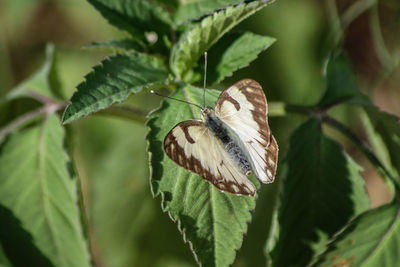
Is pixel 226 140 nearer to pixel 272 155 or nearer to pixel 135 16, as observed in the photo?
pixel 272 155

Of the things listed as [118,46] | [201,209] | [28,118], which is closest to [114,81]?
[118,46]

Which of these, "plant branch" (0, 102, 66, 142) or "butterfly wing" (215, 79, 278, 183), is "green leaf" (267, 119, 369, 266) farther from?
"plant branch" (0, 102, 66, 142)

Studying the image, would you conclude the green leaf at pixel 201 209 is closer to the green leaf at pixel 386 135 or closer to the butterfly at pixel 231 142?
the butterfly at pixel 231 142

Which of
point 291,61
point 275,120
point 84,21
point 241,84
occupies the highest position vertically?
point 84,21

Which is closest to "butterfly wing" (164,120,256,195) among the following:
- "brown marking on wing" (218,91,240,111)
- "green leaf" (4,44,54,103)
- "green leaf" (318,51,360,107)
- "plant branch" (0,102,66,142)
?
"brown marking on wing" (218,91,240,111)

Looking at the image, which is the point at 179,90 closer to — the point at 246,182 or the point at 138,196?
the point at 246,182

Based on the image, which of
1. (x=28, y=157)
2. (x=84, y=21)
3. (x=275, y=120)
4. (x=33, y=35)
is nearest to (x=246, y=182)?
(x=28, y=157)
